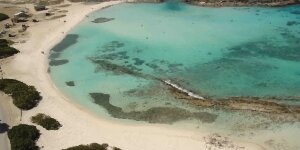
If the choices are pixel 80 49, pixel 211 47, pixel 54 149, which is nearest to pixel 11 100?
pixel 54 149

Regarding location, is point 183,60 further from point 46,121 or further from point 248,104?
point 46,121

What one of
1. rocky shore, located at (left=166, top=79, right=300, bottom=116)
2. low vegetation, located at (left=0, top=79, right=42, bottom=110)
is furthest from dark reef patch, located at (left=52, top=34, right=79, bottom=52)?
rocky shore, located at (left=166, top=79, right=300, bottom=116)

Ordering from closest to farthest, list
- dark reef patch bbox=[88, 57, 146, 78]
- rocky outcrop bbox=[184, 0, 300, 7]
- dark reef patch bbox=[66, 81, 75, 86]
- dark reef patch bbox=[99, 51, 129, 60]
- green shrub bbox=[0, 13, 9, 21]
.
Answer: dark reef patch bbox=[66, 81, 75, 86] < dark reef patch bbox=[88, 57, 146, 78] < dark reef patch bbox=[99, 51, 129, 60] < green shrub bbox=[0, 13, 9, 21] < rocky outcrop bbox=[184, 0, 300, 7]

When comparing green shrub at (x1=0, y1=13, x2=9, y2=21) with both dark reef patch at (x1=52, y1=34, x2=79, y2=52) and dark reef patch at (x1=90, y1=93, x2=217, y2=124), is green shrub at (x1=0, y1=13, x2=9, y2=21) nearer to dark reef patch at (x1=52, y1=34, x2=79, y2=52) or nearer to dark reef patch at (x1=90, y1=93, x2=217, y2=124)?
dark reef patch at (x1=52, y1=34, x2=79, y2=52)

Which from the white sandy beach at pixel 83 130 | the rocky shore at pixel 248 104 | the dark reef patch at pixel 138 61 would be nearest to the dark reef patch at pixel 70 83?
the white sandy beach at pixel 83 130

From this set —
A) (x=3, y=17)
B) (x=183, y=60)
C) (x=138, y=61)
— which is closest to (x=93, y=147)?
(x=138, y=61)

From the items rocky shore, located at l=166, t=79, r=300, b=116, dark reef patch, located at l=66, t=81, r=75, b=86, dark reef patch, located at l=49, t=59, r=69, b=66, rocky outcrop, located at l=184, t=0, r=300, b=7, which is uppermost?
rocky outcrop, located at l=184, t=0, r=300, b=7
